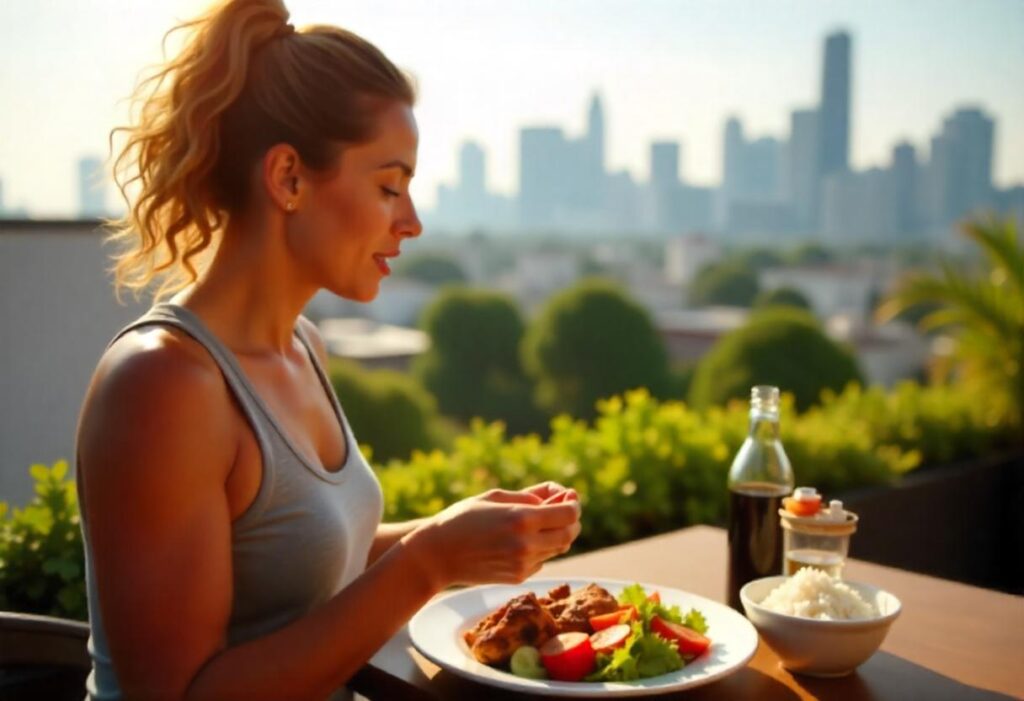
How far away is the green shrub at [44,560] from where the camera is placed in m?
1.94

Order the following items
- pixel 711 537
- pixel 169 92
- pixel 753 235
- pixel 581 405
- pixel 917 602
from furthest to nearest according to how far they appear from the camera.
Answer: pixel 753 235 → pixel 581 405 → pixel 711 537 → pixel 917 602 → pixel 169 92

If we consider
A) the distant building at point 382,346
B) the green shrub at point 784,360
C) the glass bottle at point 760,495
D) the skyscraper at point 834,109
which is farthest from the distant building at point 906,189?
the glass bottle at point 760,495

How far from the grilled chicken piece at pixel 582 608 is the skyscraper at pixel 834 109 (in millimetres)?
42923

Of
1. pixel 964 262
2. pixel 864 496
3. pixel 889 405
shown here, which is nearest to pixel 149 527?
pixel 864 496

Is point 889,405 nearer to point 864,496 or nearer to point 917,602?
point 864,496

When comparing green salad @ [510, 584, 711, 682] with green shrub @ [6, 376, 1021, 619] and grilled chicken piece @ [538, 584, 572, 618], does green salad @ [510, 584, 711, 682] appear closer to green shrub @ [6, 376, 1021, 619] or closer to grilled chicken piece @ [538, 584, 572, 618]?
grilled chicken piece @ [538, 584, 572, 618]

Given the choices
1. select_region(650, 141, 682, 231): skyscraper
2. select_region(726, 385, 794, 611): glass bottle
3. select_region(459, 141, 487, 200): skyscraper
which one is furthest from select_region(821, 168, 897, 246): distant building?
select_region(726, 385, 794, 611): glass bottle

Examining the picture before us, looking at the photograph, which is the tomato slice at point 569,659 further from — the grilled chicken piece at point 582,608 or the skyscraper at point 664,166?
the skyscraper at point 664,166

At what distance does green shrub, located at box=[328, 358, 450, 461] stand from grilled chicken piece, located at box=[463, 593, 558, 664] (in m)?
6.61

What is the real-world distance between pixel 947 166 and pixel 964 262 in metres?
27.9

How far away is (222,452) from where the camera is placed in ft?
3.92

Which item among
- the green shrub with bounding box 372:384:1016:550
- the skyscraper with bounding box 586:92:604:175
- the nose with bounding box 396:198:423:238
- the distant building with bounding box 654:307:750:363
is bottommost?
the distant building with bounding box 654:307:750:363

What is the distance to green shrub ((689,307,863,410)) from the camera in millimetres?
7375

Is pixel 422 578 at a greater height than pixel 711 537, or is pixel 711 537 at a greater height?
pixel 422 578
